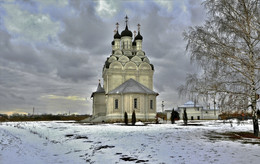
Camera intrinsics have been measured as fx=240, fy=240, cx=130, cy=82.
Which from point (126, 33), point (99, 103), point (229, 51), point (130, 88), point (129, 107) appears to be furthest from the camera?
point (126, 33)

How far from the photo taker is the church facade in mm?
32781

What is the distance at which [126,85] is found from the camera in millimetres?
Answer: 34469

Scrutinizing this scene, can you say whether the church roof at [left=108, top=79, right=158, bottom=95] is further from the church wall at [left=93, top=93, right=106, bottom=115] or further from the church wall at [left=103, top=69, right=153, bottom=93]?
the church wall at [left=93, top=93, right=106, bottom=115]

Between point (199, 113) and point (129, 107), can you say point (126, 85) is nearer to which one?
point (129, 107)

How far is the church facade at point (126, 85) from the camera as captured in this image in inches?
1291

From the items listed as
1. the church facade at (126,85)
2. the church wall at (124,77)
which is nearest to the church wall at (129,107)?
the church facade at (126,85)

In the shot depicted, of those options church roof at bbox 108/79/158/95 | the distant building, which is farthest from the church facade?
the distant building

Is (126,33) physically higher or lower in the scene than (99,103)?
higher

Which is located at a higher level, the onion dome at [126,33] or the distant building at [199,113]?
the onion dome at [126,33]

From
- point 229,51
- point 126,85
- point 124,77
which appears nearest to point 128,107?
point 126,85

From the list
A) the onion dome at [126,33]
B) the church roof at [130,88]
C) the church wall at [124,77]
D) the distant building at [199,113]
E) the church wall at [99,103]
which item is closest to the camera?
the church roof at [130,88]

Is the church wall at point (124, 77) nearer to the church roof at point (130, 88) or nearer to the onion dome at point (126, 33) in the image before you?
the church roof at point (130, 88)

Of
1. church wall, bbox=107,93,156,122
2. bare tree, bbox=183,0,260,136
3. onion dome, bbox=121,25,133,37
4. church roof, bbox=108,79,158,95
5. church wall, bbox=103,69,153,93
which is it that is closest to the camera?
bare tree, bbox=183,0,260,136

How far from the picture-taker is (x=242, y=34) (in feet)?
41.9
